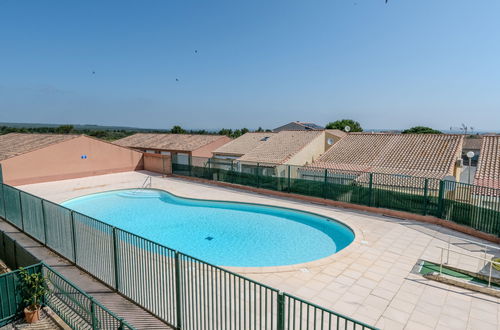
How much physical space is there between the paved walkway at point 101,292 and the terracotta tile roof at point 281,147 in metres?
16.8

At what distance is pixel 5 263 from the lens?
9.57m

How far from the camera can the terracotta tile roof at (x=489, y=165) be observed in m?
16.6

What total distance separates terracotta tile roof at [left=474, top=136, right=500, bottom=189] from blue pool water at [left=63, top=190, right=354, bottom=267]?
9.60m

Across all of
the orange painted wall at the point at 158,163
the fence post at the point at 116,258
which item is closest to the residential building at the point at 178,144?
the orange painted wall at the point at 158,163

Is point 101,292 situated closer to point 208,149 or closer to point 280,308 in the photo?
point 280,308

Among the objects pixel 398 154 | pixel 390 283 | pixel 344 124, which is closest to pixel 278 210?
pixel 390 283

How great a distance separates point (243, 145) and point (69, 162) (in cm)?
1548

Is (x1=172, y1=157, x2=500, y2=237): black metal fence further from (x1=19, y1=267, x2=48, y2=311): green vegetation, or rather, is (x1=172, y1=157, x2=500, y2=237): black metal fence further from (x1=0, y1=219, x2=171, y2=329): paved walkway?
(x1=19, y1=267, x2=48, y2=311): green vegetation

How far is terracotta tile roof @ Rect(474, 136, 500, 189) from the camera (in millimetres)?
16562

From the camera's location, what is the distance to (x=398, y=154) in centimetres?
2236

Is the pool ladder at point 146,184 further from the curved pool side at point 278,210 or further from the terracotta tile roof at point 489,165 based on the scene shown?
the terracotta tile roof at point 489,165

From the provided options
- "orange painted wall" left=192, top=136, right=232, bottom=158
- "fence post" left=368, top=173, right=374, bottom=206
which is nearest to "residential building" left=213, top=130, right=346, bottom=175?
"orange painted wall" left=192, top=136, right=232, bottom=158

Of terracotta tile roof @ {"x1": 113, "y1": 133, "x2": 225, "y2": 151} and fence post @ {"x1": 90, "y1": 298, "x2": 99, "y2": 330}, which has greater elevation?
terracotta tile roof @ {"x1": 113, "y1": 133, "x2": 225, "y2": 151}

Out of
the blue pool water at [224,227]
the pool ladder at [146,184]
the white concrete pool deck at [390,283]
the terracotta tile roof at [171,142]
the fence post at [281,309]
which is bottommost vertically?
the blue pool water at [224,227]
